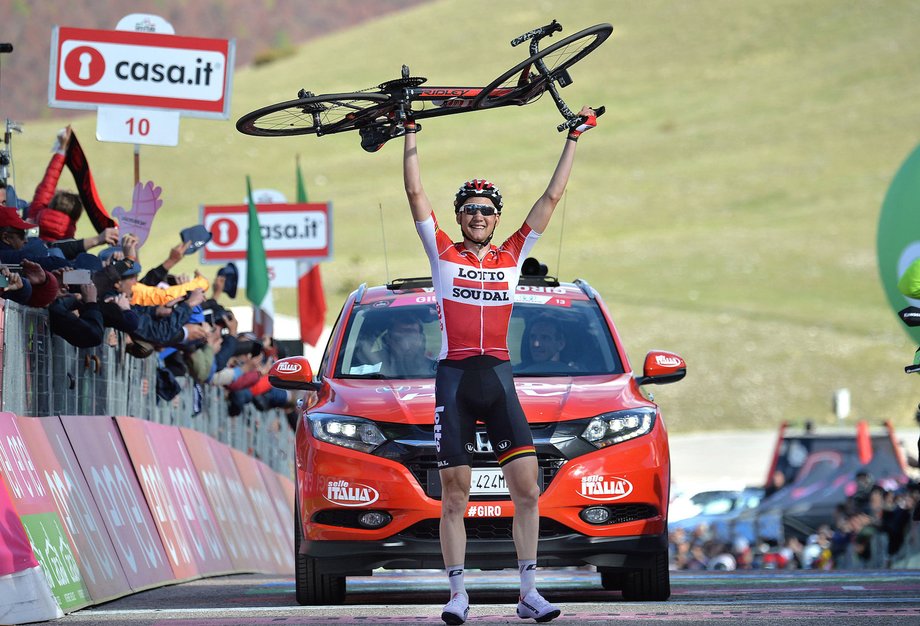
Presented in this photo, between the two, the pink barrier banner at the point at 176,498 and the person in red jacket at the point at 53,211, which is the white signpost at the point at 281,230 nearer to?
the pink barrier banner at the point at 176,498

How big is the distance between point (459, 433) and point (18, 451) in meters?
2.53

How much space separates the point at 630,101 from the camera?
12606 cm

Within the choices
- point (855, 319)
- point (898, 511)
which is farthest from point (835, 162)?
point (898, 511)

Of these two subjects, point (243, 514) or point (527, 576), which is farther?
point (243, 514)

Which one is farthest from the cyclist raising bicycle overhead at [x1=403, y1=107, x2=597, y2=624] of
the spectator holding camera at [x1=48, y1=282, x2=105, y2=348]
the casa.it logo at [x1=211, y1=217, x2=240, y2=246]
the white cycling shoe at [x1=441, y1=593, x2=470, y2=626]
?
the casa.it logo at [x1=211, y1=217, x2=240, y2=246]

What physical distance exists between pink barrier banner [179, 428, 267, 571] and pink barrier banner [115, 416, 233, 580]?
0.23m

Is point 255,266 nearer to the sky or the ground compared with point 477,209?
nearer to the sky

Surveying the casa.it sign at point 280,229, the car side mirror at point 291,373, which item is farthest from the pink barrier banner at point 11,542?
the casa.it sign at point 280,229

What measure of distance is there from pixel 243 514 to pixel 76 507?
20.6ft

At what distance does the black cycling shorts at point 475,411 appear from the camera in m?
8.34

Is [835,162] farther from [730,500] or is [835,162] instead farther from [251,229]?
[251,229]

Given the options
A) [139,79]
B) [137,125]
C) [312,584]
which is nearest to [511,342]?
[312,584]

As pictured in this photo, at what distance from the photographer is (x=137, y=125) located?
16.2 meters

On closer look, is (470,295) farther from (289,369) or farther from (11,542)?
(11,542)
